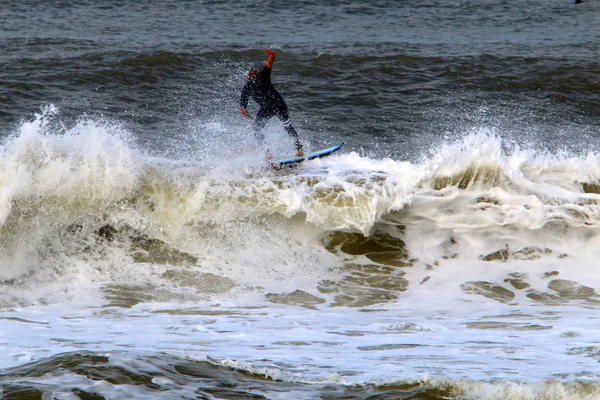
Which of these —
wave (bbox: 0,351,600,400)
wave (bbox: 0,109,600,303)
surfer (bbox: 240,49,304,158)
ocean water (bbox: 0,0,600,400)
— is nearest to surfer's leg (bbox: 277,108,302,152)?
surfer (bbox: 240,49,304,158)

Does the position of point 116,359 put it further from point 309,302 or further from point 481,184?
point 481,184

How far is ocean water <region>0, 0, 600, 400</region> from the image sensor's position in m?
5.52

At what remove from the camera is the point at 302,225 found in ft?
32.2

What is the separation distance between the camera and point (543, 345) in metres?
6.27

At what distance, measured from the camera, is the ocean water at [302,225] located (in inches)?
217

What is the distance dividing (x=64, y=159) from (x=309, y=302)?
3.73 metres

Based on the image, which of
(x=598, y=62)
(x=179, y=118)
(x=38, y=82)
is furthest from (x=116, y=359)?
(x=598, y=62)

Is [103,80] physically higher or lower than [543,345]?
higher

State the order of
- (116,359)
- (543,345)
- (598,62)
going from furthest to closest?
(598,62) < (543,345) < (116,359)

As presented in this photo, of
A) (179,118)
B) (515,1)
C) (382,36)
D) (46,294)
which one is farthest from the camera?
(515,1)

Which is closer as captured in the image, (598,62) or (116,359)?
(116,359)

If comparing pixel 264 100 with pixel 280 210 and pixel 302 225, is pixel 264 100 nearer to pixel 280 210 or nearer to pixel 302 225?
pixel 280 210

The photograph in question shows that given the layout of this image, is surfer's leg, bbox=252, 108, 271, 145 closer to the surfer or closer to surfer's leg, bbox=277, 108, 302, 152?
the surfer

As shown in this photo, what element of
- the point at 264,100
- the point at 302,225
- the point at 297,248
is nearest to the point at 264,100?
the point at 264,100
